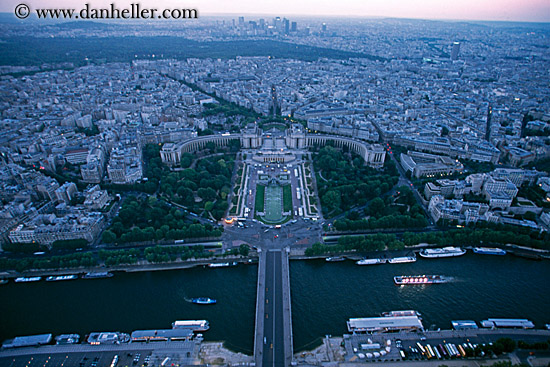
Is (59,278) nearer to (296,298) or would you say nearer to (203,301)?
(203,301)

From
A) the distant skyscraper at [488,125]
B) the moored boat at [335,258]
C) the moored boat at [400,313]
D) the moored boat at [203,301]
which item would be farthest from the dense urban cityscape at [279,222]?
the distant skyscraper at [488,125]

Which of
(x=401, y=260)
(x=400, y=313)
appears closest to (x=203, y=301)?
(x=400, y=313)

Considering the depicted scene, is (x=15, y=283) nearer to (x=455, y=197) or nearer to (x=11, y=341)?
(x=11, y=341)

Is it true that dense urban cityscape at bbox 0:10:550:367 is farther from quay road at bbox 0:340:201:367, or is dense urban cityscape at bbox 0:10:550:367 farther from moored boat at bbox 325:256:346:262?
moored boat at bbox 325:256:346:262

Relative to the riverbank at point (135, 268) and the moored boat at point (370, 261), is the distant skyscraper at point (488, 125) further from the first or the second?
the riverbank at point (135, 268)

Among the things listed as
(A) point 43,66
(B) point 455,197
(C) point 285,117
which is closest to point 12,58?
(A) point 43,66

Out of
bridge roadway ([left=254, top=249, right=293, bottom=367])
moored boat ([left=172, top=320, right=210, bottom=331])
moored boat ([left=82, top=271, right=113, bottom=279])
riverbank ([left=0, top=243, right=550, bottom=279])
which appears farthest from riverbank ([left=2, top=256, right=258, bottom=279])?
moored boat ([left=172, top=320, right=210, bottom=331])
